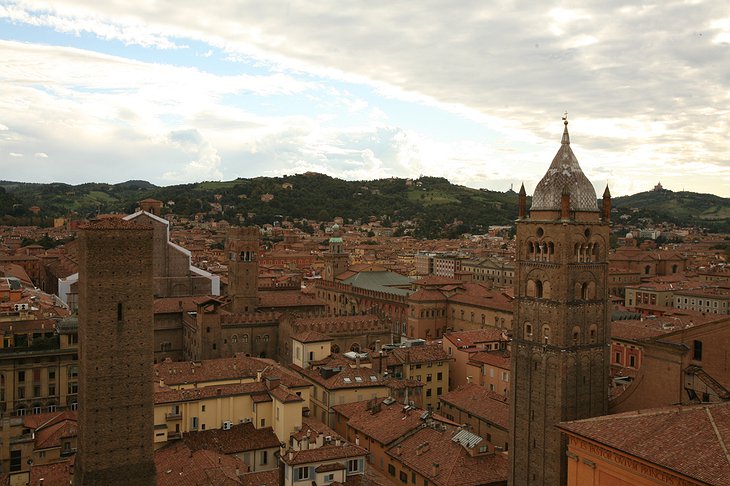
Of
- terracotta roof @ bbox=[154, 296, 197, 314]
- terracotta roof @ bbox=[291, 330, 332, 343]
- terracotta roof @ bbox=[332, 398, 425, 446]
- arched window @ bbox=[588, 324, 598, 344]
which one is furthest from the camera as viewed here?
terracotta roof @ bbox=[154, 296, 197, 314]

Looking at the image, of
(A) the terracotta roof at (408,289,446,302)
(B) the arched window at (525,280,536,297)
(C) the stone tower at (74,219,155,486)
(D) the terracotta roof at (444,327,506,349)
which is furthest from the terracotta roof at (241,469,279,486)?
(A) the terracotta roof at (408,289,446,302)

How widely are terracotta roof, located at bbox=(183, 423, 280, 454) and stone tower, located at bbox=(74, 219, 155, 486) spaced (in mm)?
4516

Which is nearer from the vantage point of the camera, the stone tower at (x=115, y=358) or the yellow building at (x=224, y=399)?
the stone tower at (x=115, y=358)

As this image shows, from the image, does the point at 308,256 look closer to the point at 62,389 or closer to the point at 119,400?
the point at 62,389

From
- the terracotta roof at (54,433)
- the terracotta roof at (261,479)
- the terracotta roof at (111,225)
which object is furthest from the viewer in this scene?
the terracotta roof at (54,433)

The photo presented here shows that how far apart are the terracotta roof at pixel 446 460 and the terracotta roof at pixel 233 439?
7.19 meters

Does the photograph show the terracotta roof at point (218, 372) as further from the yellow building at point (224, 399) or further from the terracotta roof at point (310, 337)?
the terracotta roof at point (310, 337)

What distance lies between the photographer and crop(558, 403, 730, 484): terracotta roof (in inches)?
792

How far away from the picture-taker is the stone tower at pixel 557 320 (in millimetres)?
31703

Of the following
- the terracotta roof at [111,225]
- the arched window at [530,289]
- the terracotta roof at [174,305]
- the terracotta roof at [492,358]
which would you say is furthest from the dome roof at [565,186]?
the terracotta roof at [174,305]

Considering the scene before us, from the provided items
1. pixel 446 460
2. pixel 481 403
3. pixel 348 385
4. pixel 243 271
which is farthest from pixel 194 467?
pixel 243 271

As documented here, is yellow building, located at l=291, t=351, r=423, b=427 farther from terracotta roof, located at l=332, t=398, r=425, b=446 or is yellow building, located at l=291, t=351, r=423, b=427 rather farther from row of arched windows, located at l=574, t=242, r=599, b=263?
row of arched windows, located at l=574, t=242, r=599, b=263

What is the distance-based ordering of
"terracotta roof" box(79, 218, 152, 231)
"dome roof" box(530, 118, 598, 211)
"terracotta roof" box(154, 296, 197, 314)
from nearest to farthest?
1. "terracotta roof" box(79, 218, 152, 231)
2. "dome roof" box(530, 118, 598, 211)
3. "terracotta roof" box(154, 296, 197, 314)

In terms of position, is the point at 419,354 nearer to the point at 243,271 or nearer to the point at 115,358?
the point at 243,271
